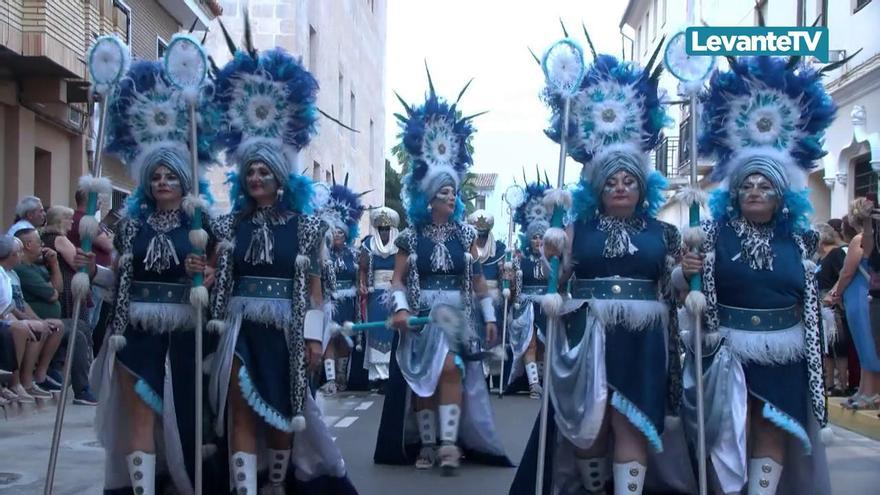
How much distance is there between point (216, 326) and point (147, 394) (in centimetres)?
52

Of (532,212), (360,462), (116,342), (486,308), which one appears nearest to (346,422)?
(360,462)

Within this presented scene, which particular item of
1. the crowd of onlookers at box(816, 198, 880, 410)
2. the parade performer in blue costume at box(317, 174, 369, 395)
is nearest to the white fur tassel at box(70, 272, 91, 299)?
the crowd of onlookers at box(816, 198, 880, 410)

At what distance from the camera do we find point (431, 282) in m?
8.91

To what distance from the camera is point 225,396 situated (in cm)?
640

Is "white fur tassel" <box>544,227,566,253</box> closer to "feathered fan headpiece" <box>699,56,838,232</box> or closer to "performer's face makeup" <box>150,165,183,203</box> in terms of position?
"feathered fan headpiece" <box>699,56,838,232</box>

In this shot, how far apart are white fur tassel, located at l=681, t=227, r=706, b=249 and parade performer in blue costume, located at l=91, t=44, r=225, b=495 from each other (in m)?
2.63

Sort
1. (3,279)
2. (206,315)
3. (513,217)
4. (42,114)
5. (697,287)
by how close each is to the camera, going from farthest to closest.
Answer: (42,114) < (513,217) < (3,279) < (206,315) < (697,287)

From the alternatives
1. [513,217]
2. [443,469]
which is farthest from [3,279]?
[513,217]

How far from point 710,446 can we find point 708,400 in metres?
0.24

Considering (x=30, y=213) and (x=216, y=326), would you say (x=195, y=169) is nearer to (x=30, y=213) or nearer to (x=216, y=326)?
(x=216, y=326)

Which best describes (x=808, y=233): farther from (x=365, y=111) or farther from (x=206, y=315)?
(x=365, y=111)

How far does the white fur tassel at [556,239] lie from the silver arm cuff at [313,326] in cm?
136

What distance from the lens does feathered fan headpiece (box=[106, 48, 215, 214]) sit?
21.8 ft

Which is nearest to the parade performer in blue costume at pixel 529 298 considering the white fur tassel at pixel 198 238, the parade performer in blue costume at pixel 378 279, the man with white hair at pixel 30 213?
the parade performer in blue costume at pixel 378 279
